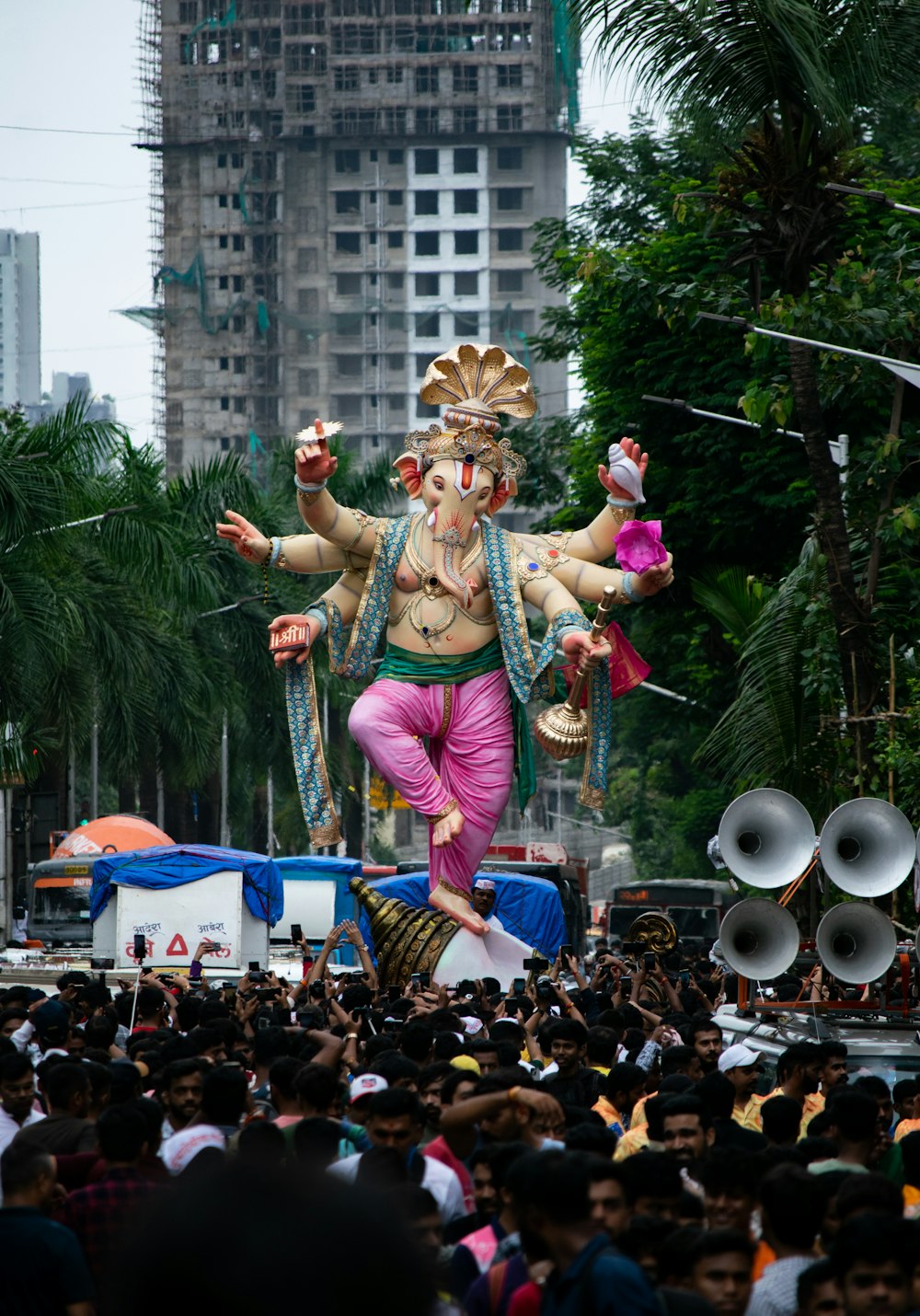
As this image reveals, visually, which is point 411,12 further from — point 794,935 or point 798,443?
point 794,935

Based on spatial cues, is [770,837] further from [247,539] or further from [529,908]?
[529,908]

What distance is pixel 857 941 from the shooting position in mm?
11711

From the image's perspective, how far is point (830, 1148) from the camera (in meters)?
6.50

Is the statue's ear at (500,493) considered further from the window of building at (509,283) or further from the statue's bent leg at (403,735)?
the window of building at (509,283)

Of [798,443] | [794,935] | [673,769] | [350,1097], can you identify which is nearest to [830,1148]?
[350,1097]

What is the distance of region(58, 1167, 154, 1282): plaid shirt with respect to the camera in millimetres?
5508

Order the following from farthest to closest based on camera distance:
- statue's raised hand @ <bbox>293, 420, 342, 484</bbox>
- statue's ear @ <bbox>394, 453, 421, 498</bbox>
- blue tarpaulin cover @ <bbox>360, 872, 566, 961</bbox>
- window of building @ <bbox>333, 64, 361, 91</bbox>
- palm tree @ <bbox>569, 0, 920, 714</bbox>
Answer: window of building @ <bbox>333, 64, 361, 91</bbox> → blue tarpaulin cover @ <bbox>360, 872, 566, 961</bbox> → statue's ear @ <bbox>394, 453, 421, 498</bbox> → statue's raised hand @ <bbox>293, 420, 342, 484</bbox> → palm tree @ <bbox>569, 0, 920, 714</bbox>

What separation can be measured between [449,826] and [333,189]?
84282 millimetres

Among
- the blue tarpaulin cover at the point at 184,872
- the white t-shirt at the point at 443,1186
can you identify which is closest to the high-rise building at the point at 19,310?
the blue tarpaulin cover at the point at 184,872

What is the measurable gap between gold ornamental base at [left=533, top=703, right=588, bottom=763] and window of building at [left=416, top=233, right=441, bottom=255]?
85.5 m

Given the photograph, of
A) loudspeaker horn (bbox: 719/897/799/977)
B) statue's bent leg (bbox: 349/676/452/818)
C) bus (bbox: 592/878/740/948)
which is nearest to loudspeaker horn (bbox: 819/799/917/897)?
loudspeaker horn (bbox: 719/897/799/977)

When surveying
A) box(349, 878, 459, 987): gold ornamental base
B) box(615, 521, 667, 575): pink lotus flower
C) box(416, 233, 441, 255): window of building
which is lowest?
box(349, 878, 459, 987): gold ornamental base

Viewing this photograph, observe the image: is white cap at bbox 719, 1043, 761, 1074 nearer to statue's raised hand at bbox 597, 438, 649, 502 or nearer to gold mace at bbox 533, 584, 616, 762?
gold mace at bbox 533, 584, 616, 762

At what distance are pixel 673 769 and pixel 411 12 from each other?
208ft
